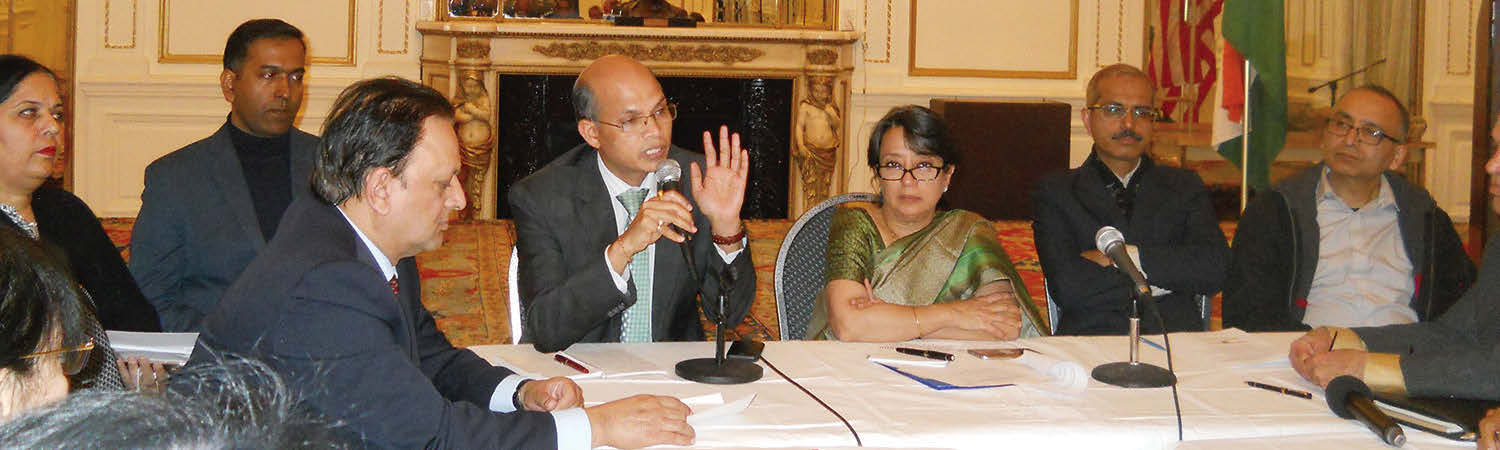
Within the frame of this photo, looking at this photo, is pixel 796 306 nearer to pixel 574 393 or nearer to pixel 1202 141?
pixel 574 393

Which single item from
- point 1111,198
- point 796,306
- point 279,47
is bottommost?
point 796,306

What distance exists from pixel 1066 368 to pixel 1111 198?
1358 millimetres

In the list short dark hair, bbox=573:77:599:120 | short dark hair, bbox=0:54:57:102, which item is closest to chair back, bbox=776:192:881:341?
short dark hair, bbox=573:77:599:120

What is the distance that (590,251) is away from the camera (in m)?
3.02

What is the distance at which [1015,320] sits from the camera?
2941mm

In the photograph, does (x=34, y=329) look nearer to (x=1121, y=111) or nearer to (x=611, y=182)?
(x=611, y=182)

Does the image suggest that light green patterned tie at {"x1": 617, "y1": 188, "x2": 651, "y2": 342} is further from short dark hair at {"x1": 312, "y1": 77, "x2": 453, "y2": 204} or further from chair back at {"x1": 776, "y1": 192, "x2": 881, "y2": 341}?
short dark hair at {"x1": 312, "y1": 77, "x2": 453, "y2": 204}

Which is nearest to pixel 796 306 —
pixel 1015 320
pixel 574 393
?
pixel 1015 320

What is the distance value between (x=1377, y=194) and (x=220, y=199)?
10.1 ft

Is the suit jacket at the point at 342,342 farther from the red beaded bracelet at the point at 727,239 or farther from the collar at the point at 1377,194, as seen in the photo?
the collar at the point at 1377,194

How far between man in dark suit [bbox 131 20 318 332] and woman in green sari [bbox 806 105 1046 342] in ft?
4.74

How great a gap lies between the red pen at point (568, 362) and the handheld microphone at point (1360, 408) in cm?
131

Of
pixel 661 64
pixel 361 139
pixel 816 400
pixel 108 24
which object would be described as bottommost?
pixel 816 400

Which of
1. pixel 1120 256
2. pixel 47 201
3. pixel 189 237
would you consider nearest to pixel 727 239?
pixel 1120 256
